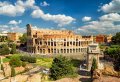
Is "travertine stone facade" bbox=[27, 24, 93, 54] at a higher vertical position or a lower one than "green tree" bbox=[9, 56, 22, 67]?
higher

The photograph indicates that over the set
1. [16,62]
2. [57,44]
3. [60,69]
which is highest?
[57,44]

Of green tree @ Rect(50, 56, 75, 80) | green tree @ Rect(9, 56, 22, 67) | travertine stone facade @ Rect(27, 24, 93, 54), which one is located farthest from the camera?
travertine stone facade @ Rect(27, 24, 93, 54)

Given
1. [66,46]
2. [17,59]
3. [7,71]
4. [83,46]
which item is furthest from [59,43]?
[7,71]

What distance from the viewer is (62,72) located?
55.4m

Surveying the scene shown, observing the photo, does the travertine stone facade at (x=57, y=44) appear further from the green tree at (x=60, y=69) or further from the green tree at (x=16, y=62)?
the green tree at (x=60, y=69)

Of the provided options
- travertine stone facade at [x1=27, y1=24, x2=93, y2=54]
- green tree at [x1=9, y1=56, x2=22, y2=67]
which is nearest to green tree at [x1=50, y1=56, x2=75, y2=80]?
green tree at [x1=9, y1=56, x2=22, y2=67]

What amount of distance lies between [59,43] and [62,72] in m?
76.4

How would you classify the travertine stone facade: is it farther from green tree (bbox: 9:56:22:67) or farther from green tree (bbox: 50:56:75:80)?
green tree (bbox: 50:56:75:80)

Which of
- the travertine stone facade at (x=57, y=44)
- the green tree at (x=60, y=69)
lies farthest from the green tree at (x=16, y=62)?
the travertine stone facade at (x=57, y=44)

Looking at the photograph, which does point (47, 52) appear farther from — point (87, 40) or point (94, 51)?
point (94, 51)

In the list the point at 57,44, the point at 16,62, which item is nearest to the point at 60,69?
the point at 16,62

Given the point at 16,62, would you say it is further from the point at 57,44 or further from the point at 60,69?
the point at 57,44

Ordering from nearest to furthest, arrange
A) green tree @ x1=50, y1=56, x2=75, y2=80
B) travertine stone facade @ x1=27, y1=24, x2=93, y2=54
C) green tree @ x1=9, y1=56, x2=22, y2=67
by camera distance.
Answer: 1. green tree @ x1=50, y1=56, x2=75, y2=80
2. green tree @ x1=9, y1=56, x2=22, y2=67
3. travertine stone facade @ x1=27, y1=24, x2=93, y2=54

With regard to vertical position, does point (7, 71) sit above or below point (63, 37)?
below
